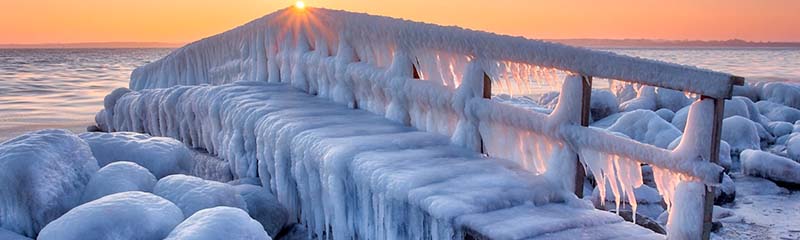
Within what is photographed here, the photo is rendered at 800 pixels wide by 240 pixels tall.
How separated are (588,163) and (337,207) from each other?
1639 mm

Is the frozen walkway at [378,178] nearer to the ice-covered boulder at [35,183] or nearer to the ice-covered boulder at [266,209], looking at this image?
the ice-covered boulder at [266,209]

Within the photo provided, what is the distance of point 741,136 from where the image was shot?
403 inches

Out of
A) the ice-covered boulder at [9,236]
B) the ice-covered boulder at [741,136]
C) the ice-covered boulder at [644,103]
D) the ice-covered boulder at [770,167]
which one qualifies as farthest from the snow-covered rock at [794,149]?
the ice-covered boulder at [9,236]

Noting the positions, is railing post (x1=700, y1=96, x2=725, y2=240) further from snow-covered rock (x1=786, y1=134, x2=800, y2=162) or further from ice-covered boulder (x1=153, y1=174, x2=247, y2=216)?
snow-covered rock (x1=786, y1=134, x2=800, y2=162)

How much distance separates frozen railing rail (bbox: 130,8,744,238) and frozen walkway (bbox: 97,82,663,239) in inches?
6.7

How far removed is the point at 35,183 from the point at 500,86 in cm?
324

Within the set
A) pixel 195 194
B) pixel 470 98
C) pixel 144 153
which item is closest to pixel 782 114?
pixel 470 98

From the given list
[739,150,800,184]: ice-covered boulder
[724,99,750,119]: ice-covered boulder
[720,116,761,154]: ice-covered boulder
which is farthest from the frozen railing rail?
[724,99,750,119]: ice-covered boulder

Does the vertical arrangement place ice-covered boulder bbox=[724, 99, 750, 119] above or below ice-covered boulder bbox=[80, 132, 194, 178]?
below

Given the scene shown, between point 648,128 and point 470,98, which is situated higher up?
point 470,98

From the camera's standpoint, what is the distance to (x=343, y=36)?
5965mm

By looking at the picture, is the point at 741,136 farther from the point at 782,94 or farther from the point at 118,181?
the point at 118,181

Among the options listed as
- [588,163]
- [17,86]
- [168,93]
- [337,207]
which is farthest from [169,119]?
[17,86]

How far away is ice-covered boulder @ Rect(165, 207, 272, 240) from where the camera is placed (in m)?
3.48
